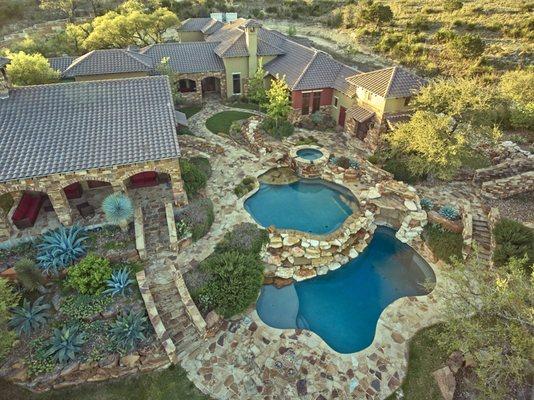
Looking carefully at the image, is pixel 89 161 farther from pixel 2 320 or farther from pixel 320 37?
pixel 320 37

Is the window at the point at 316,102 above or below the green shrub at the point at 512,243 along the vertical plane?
above

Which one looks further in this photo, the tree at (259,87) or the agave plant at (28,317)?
the tree at (259,87)

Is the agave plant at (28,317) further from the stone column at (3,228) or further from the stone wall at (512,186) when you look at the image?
the stone wall at (512,186)

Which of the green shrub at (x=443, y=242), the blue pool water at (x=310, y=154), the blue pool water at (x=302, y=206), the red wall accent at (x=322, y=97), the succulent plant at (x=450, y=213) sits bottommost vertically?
the blue pool water at (x=302, y=206)

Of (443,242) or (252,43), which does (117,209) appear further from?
(252,43)

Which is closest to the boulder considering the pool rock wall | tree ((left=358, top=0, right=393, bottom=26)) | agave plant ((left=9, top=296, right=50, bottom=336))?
the pool rock wall

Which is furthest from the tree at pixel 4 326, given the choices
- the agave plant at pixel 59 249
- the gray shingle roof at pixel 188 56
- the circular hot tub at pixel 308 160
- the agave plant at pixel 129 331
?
the gray shingle roof at pixel 188 56

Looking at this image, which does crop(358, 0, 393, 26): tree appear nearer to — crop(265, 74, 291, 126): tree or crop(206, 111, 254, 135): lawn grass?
crop(206, 111, 254, 135): lawn grass

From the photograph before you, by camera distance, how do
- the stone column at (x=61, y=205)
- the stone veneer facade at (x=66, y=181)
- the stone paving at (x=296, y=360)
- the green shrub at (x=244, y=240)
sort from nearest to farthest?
the stone paving at (x=296, y=360) → the stone veneer facade at (x=66, y=181) → the stone column at (x=61, y=205) → the green shrub at (x=244, y=240)
